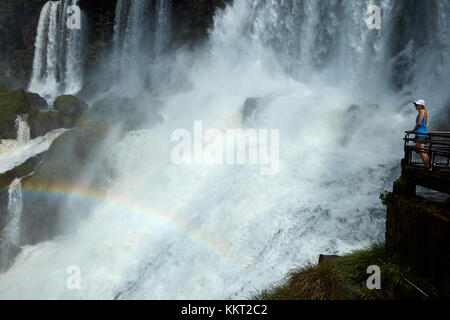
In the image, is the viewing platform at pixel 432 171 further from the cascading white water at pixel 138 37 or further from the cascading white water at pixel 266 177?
the cascading white water at pixel 138 37

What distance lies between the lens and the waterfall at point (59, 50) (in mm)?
32156

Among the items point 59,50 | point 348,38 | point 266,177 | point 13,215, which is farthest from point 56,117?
point 348,38

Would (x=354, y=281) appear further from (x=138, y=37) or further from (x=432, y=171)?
(x=138, y=37)

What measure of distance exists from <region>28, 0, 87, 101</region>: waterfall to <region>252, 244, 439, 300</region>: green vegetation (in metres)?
31.2

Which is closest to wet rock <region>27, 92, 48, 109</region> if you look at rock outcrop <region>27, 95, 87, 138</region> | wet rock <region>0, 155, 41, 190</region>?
rock outcrop <region>27, 95, 87, 138</region>

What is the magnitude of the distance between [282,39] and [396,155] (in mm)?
11768

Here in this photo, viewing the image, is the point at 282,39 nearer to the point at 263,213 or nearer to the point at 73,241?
the point at 263,213

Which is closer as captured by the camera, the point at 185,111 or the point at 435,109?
the point at 435,109

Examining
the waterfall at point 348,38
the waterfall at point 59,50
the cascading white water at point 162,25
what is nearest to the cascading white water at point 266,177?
the waterfall at point 348,38

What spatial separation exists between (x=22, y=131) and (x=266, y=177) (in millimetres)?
16144

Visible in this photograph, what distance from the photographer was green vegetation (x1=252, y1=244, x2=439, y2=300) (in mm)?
5062

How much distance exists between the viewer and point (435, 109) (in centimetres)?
1227

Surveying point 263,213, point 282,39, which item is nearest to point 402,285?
point 263,213

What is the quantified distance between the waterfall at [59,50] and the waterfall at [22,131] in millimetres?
12423
